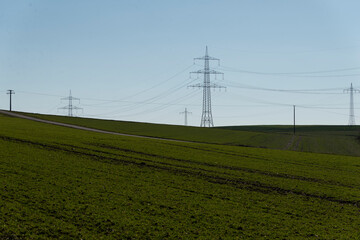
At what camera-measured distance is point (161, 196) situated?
21625 millimetres

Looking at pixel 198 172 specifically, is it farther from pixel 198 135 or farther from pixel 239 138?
pixel 239 138

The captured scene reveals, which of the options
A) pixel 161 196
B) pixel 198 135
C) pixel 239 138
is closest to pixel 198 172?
pixel 161 196

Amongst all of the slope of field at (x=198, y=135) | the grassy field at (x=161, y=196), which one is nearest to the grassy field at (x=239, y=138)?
the slope of field at (x=198, y=135)

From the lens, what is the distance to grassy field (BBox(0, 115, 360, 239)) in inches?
653

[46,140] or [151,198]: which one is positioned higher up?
[46,140]

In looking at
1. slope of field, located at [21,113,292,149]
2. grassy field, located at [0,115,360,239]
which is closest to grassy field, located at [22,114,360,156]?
slope of field, located at [21,113,292,149]

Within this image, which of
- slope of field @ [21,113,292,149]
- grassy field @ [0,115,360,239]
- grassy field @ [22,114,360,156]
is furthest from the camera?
slope of field @ [21,113,292,149]

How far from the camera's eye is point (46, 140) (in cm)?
3809

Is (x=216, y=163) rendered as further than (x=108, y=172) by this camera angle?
Yes

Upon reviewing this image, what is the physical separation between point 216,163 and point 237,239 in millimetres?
18473

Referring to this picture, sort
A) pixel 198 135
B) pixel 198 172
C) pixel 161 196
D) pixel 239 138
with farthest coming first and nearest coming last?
pixel 239 138
pixel 198 135
pixel 198 172
pixel 161 196

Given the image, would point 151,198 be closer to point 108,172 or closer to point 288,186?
point 108,172

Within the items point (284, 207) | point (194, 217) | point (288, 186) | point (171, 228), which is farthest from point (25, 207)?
point (288, 186)

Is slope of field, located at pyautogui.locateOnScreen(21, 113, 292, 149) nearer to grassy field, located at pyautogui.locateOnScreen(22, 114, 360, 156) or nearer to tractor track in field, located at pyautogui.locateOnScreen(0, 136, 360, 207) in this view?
grassy field, located at pyautogui.locateOnScreen(22, 114, 360, 156)
